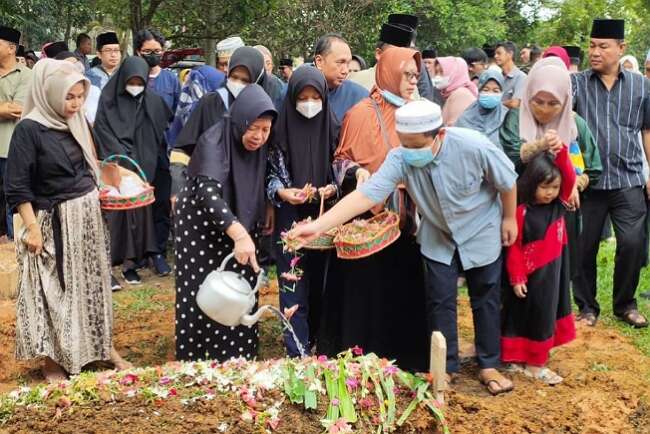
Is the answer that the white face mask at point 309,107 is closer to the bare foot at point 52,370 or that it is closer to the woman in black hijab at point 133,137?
the bare foot at point 52,370

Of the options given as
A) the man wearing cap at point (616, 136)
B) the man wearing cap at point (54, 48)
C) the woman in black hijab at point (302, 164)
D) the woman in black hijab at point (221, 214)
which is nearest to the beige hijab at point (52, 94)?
the woman in black hijab at point (221, 214)

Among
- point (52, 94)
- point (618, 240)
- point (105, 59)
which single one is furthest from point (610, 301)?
point (105, 59)

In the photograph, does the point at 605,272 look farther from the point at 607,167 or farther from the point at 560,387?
the point at 560,387

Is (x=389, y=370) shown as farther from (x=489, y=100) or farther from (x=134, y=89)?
(x=134, y=89)

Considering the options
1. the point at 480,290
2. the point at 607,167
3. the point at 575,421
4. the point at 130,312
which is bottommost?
the point at 130,312

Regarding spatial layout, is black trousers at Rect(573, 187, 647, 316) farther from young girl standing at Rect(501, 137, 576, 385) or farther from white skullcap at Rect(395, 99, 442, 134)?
white skullcap at Rect(395, 99, 442, 134)

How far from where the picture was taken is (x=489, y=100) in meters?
5.24

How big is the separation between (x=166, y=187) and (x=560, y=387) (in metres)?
4.14

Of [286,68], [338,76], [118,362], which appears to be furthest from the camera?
[286,68]

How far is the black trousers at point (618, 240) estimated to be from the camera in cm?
536

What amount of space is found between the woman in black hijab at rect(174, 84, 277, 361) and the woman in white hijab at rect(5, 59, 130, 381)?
502mm

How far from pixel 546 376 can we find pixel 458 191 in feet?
4.08

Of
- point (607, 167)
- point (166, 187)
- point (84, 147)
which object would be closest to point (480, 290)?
point (607, 167)

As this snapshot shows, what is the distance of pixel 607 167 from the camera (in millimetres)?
5262
